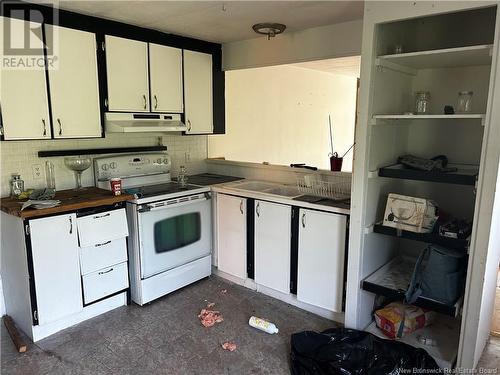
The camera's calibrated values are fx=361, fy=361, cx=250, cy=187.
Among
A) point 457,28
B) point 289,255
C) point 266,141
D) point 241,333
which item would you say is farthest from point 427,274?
point 266,141

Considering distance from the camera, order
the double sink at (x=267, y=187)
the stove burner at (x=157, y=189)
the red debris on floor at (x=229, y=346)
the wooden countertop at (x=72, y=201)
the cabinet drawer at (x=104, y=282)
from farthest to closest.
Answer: the double sink at (x=267, y=187) → the stove burner at (x=157, y=189) → the cabinet drawer at (x=104, y=282) → the red debris on floor at (x=229, y=346) → the wooden countertop at (x=72, y=201)

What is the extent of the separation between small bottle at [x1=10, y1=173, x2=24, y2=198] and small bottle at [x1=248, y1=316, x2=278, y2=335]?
192 cm

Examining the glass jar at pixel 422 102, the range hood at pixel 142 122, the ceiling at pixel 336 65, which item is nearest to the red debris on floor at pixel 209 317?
the range hood at pixel 142 122

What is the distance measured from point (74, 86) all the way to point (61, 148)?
53 cm

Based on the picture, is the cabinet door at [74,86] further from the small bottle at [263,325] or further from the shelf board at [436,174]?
the shelf board at [436,174]

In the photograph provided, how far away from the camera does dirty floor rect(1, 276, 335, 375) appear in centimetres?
222

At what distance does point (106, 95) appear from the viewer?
2.81m

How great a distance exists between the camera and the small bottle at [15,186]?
8.52 ft

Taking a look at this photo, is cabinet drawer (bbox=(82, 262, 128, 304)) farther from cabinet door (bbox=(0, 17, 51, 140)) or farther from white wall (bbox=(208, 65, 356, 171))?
white wall (bbox=(208, 65, 356, 171))

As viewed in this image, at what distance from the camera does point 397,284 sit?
2420mm

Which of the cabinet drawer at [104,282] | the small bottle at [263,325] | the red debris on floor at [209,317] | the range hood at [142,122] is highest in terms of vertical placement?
the range hood at [142,122]

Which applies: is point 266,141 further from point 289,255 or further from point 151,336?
point 151,336

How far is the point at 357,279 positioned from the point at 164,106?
2132mm

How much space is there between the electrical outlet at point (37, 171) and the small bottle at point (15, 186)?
12 centimetres
